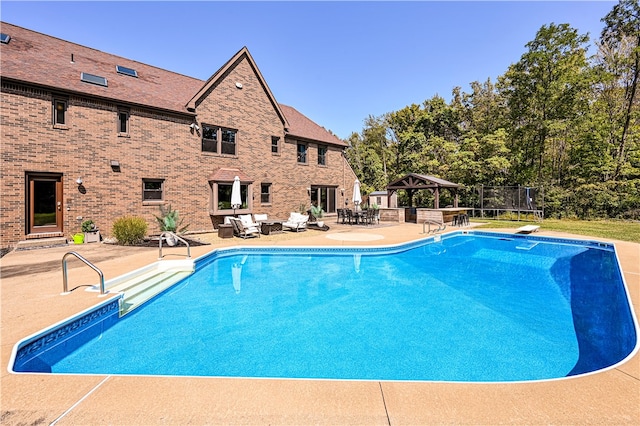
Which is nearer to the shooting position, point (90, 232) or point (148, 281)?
point (148, 281)

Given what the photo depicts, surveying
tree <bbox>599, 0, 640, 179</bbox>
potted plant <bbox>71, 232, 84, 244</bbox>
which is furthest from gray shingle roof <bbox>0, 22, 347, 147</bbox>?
tree <bbox>599, 0, 640, 179</bbox>

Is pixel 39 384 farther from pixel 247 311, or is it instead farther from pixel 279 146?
pixel 279 146

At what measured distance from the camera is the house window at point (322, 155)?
22.7 m

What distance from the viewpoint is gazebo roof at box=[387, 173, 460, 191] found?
1919 centimetres

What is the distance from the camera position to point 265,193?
1894 cm

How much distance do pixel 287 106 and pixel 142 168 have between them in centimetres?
1402

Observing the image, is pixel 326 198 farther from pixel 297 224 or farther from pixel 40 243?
pixel 40 243

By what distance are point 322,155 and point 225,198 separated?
30.0 feet

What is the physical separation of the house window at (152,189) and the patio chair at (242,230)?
3905mm

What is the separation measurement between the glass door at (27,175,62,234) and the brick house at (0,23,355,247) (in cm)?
3

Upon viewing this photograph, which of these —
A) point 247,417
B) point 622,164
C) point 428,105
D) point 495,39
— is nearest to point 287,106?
point 495,39

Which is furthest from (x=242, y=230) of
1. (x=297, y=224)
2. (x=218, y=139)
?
(x=218, y=139)

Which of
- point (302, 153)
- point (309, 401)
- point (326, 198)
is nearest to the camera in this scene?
point (309, 401)

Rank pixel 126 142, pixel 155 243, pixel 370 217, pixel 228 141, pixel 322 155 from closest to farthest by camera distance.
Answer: pixel 155 243 → pixel 126 142 → pixel 228 141 → pixel 370 217 → pixel 322 155
